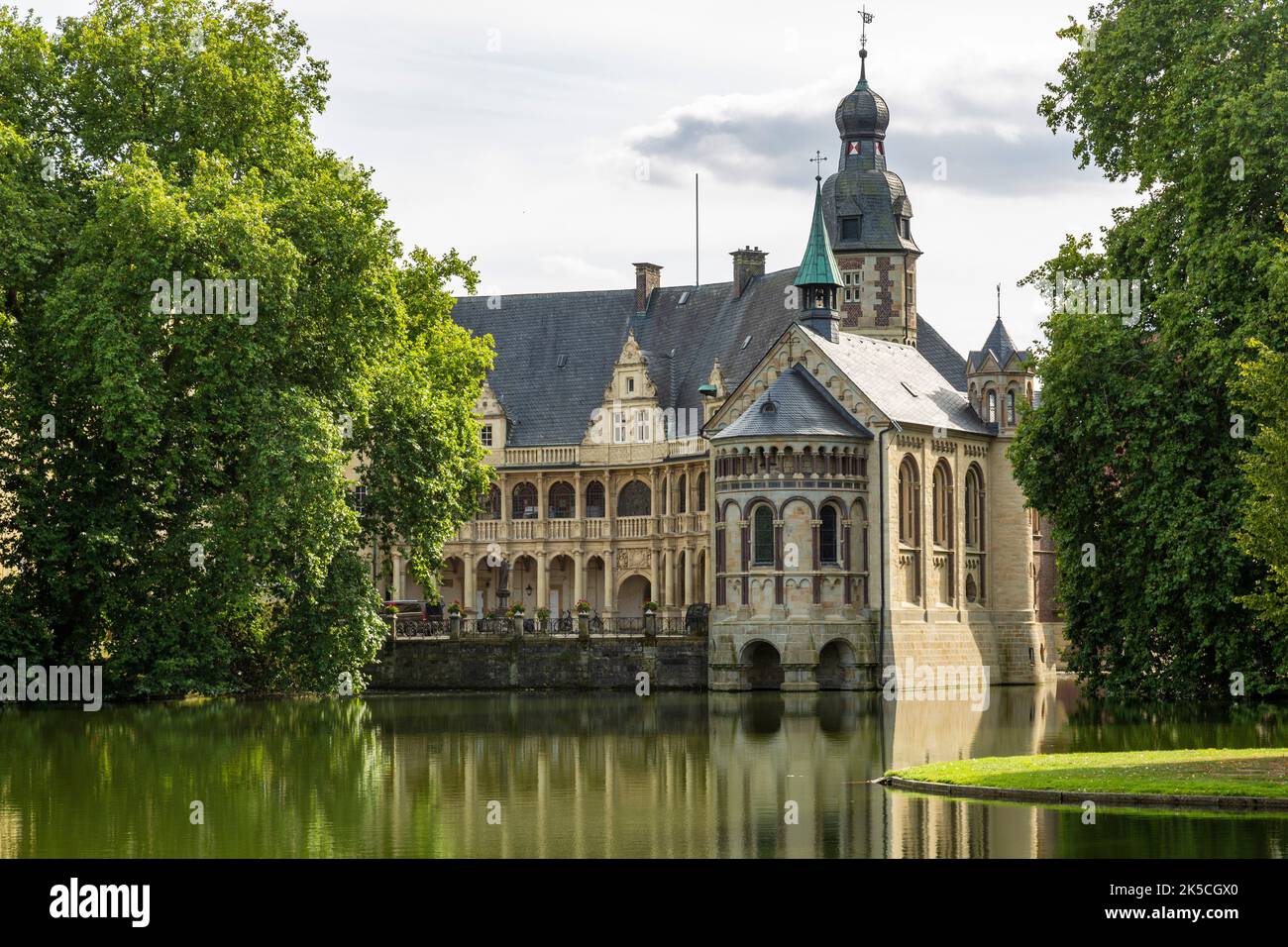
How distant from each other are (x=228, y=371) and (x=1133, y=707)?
25381 mm

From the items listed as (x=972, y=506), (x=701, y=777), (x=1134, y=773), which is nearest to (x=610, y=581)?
(x=972, y=506)

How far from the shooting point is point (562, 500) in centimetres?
8844

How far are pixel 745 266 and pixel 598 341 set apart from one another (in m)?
7.55

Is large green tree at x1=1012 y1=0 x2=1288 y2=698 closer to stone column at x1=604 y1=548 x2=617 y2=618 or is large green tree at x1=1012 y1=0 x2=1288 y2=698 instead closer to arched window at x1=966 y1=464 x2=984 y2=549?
arched window at x1=966 y1=464 x2=984 y2=549

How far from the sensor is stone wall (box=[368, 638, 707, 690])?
70.8 m

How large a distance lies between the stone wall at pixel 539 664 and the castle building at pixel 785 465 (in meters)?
2.02

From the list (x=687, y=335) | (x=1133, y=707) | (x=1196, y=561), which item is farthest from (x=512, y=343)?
(x=1196, y=561)

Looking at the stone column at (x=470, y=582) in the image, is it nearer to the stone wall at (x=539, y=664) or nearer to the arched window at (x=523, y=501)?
the arched window at (x=523, y=501)

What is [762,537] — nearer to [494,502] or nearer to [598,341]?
[494,502]

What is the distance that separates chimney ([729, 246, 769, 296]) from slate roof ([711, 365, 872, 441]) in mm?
15031

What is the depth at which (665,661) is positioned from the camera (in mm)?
70938

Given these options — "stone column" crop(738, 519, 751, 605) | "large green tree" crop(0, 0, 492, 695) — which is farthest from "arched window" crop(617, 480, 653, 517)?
"large green tree" crop(0, 0, 492, 695)

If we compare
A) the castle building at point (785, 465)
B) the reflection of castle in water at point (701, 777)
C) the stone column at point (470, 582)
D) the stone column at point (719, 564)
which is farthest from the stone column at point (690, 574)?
the reflection of castle in water at point (701, 777)
